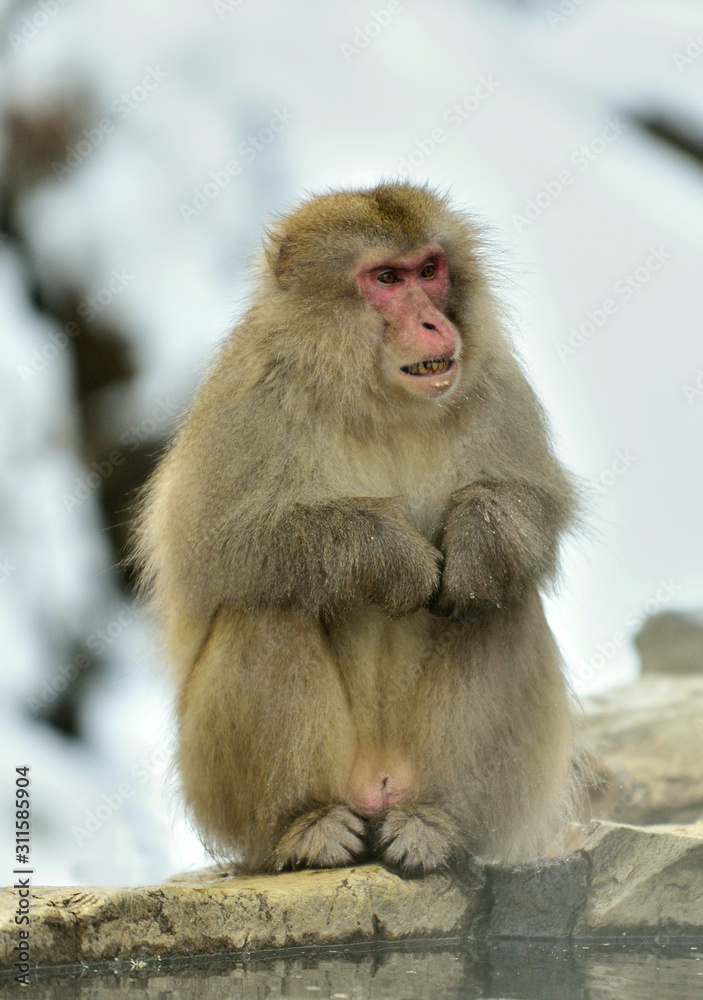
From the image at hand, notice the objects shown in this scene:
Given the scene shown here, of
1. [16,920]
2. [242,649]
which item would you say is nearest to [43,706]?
[242,649]

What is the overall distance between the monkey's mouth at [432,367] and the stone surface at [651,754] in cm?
309

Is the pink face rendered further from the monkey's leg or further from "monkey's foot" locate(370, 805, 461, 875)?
"monkey's foot" locate(370, 805, 461, 875)

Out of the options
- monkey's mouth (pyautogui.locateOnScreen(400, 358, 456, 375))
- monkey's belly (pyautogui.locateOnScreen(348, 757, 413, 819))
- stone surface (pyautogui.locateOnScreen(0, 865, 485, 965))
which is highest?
monkey's mouth (pyautogui.locateOnScreen(400, 358, 456, 375))

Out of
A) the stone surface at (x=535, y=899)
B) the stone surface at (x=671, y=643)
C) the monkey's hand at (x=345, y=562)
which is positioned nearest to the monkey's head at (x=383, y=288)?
the monkey's hand at (x=345, y=562)

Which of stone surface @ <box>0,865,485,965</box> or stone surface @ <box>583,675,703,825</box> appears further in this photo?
stone surface @ <box>583,675,703,825</box>

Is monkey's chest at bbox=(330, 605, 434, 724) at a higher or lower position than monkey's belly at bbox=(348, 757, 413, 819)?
higher

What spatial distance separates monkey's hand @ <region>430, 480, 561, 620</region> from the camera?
5.20m

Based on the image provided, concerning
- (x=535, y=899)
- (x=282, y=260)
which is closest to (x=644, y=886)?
(x=535, y=899)

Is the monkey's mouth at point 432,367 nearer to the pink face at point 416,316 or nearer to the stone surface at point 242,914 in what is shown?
the pink face at point 416,316

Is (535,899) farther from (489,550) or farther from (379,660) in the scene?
(489,550)

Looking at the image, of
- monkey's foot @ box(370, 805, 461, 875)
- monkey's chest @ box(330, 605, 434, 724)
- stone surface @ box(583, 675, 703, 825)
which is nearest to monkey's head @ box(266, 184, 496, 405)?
monkey's chest @ box(330, 605, 434, 724)

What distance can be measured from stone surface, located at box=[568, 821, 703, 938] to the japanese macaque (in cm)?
43

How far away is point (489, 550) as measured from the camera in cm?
520

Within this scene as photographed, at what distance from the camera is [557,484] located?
18.6 ft
